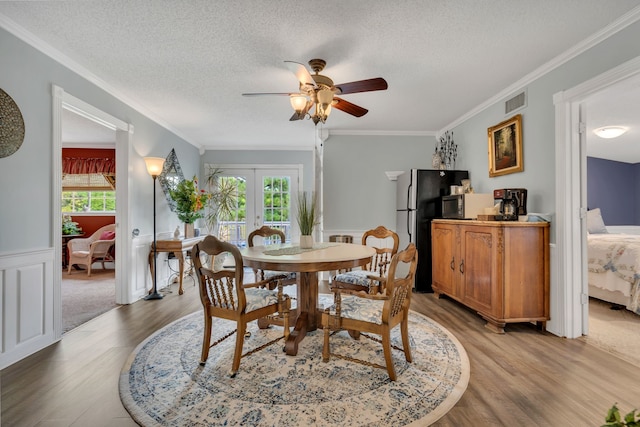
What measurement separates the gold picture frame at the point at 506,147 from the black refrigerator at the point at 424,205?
0.63 m

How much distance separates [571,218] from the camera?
2699 millimetres

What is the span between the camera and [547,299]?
9.33ft

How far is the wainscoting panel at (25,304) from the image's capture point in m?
2.22

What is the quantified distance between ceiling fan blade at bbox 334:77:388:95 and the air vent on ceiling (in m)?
1.73

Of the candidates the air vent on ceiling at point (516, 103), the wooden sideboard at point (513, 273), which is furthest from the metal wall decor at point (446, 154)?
the wooden sideboard at point (513, 273)

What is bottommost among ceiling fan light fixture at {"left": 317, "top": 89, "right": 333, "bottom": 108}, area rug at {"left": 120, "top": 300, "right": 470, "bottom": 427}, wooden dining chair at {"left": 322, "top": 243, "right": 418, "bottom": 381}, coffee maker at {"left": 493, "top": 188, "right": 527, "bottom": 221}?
area rug at {"left": 120, "top": 300, "right": 470, "bottom": 427}

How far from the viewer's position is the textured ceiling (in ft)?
6.74

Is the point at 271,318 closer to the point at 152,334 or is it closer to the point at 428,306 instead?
the point at 152,334

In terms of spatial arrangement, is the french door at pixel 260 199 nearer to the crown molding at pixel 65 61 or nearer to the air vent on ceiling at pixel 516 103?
the crown molding at pixel 65 61

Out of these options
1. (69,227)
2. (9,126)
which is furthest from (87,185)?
(9,126)

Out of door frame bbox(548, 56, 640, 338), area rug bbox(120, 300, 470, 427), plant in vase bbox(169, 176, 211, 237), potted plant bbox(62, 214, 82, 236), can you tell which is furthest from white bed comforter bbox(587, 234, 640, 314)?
potted plant bbox(62, 214, 82, 236)

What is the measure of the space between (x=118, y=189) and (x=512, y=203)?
4236 mm

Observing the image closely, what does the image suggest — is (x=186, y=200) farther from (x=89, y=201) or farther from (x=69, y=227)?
(x=89, y=201)

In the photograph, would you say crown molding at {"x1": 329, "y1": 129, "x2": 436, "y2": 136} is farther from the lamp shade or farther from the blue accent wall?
the blue accent wall
